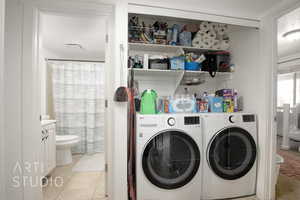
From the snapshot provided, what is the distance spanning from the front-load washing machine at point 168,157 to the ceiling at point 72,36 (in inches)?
53.5

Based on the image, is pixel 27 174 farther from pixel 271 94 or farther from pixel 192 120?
pixel 271 94

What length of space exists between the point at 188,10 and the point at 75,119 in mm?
2995

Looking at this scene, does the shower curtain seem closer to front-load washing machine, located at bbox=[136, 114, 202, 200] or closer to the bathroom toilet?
the bathroom toilet

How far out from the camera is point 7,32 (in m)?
1.43

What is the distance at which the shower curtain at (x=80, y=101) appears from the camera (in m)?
3.13

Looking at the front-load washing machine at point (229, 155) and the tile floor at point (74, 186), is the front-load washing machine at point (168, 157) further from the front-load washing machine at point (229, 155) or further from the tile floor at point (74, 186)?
the tile floor at point (74, 186)

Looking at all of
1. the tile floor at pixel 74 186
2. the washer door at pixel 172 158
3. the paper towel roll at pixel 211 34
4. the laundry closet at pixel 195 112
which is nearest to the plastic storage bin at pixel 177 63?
the laundry closet at pixel 195 112

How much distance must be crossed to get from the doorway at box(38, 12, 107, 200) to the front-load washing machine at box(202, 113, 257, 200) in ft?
5.15

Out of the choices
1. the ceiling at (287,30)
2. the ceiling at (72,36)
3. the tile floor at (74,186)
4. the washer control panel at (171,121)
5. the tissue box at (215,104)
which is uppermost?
the ceiling at (287,30)

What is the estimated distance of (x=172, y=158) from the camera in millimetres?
1534

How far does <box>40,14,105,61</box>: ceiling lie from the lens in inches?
80.0

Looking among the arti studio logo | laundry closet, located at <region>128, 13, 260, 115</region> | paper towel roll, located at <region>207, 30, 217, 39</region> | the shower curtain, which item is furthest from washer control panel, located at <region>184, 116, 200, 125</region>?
the shower curtain

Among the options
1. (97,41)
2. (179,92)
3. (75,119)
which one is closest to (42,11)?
(97,41)

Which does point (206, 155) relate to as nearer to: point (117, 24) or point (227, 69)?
point (227, 69)
